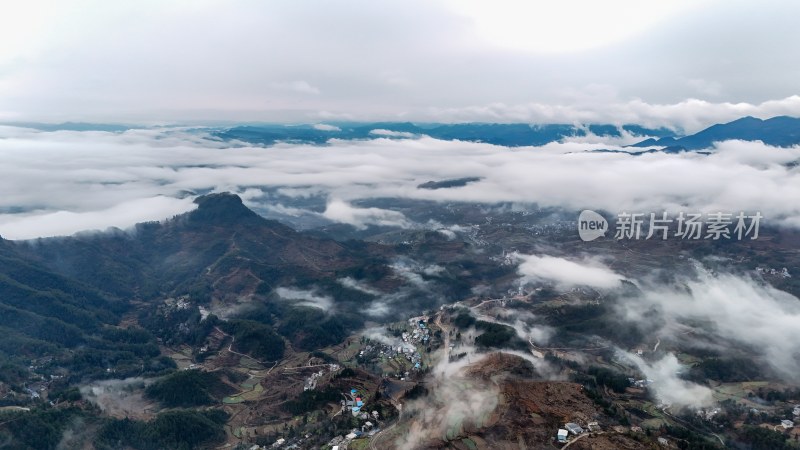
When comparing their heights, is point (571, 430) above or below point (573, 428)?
below

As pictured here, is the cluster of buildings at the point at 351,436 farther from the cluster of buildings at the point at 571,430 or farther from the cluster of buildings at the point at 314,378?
the cluster of buildings at the point at 571,430

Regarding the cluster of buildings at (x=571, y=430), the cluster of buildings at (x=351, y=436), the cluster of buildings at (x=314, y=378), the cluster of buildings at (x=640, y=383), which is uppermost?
the cluster of buildings at (x=571, y=430)

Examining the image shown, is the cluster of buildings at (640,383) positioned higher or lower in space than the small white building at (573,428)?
lower

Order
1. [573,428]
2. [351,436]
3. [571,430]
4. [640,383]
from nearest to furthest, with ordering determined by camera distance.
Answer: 1. [571,430]
2. [573,428]
3. [351,436]
4. [640,383]

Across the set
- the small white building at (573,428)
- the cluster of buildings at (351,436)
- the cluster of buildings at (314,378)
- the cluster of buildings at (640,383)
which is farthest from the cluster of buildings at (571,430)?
the cluster of buildings at (314,378)

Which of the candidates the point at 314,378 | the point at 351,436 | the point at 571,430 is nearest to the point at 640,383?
the point at 571,430

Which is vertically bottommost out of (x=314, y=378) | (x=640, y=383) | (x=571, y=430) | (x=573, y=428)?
(x=314, y=378)

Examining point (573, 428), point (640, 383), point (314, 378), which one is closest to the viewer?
point (573, 428)

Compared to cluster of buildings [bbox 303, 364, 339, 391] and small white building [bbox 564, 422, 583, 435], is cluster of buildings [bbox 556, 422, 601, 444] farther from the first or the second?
cluster of buildings [bbox 303, 364, 339, 391]

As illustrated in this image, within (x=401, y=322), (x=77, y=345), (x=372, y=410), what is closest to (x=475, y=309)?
(x=401, y=322)

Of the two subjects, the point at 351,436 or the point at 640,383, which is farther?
the point at 640,383

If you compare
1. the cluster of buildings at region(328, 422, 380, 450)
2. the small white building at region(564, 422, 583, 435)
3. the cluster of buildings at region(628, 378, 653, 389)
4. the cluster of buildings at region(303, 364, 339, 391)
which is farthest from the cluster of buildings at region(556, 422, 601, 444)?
the cluster of buildings at region(303, 364, 339, 391)

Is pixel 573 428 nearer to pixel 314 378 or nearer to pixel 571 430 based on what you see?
pixel 571 430
